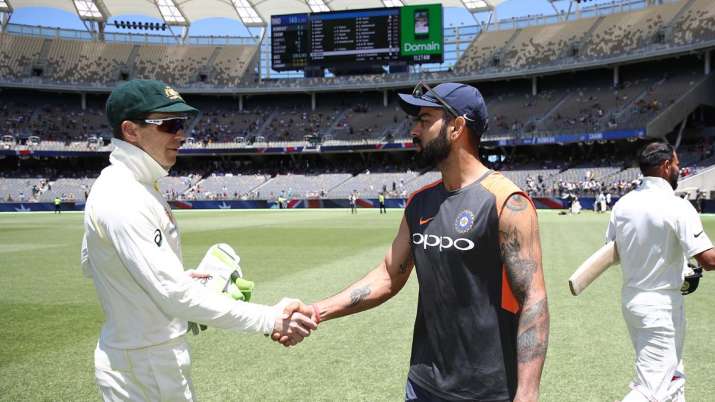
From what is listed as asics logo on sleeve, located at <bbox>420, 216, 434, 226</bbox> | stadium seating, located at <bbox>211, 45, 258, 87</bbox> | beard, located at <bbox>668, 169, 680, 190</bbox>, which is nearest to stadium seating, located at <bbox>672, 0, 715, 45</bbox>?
stadium seating, located at <bbox>211, 45, 258, 87</bbox>

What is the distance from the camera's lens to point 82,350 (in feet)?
24.2

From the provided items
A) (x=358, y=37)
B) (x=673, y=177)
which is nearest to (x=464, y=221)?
(x=673, y=177)

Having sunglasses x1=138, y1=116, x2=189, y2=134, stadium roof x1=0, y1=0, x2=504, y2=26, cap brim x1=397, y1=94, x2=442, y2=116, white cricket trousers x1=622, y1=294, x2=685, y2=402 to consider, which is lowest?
white cricket trousers x1=622, y1=294, x2=685, y2=402

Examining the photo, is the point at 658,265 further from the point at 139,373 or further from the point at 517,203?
the point at 139,373

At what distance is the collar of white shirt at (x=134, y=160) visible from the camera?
3.30 metres

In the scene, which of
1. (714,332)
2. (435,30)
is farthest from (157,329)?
(435,30)

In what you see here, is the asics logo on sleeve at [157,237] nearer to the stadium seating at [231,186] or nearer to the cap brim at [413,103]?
the cap brim at [413,103]

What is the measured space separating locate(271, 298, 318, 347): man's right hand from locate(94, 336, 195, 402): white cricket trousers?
0.58 meters

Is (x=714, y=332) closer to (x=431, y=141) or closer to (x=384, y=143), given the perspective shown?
(x=431, y=141)

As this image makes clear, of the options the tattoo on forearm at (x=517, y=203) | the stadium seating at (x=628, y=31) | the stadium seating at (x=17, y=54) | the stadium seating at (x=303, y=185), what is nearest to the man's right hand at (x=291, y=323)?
the tattoo on forearm at (x=517, y=203)

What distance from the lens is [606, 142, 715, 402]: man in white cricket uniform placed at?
4152 mm

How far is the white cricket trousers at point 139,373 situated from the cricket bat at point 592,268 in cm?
266

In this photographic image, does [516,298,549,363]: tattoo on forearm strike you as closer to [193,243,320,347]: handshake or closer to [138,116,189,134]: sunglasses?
[193,243,320,347]: handshake

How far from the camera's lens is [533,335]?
2.91 metres
